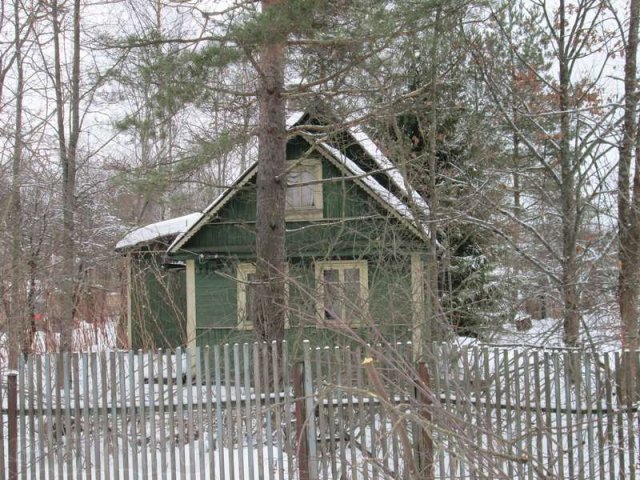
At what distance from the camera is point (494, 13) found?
981 centimetres

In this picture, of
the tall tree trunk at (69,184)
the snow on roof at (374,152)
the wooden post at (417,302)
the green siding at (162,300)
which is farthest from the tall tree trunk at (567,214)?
the green siding at (162,300)

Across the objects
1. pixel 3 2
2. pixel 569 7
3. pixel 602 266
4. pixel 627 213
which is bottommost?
pixel 602 266

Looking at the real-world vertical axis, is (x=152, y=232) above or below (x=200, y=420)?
above

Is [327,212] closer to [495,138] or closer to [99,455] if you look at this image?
[495,138]

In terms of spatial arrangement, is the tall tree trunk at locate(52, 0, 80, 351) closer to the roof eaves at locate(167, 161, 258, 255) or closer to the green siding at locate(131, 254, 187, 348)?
the roof eaves at locate(167, 161, 258, 255)

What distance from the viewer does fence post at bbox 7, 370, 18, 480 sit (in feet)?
20.1

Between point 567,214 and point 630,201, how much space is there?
1037mm

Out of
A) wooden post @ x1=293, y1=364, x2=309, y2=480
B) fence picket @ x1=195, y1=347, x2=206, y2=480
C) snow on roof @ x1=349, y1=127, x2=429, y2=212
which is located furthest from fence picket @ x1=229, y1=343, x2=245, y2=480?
snow on roof @ x1=349, y1=127, x2=429, y2=212

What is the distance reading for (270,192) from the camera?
Result: 10.5 metres

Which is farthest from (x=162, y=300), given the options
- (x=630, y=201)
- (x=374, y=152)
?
(x=630, y=201)

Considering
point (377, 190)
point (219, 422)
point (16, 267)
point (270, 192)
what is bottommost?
point (219, 422)

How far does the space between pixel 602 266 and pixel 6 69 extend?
43.1 feet

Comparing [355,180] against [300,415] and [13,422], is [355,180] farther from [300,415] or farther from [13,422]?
[13,422]

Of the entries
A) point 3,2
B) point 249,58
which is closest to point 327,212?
point 249,58
